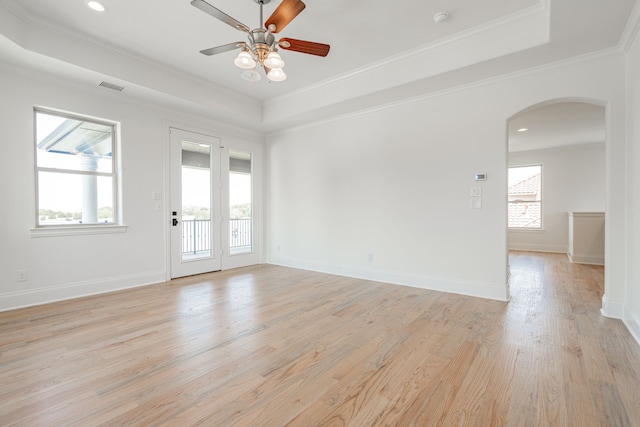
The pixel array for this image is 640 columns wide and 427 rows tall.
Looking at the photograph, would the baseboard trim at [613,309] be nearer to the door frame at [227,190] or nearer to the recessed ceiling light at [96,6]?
the door frame at [227,190]

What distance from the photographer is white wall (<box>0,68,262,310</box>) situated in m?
3.40

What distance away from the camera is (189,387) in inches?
74.5

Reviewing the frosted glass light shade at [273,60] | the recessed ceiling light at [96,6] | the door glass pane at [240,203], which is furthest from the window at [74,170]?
the frosted glass light shade at [273,60]

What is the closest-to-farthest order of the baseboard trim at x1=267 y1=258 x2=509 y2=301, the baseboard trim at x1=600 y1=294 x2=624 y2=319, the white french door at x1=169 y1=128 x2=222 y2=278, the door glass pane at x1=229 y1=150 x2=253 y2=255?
the baseboard trim at x1=600 y1=294 x2=624 y2=319 < the baseboard trim at x1=267 y1=258 x2=509 y2=301 < the white french door at x1=169 y1=128 x2=222 y2=278 < the door glass pane at x1=229 y1=150 x2=253 y2=255

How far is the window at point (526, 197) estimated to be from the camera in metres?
8.33

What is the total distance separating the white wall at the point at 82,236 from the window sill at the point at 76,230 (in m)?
0.05

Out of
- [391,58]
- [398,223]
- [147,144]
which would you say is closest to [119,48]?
[147,144]

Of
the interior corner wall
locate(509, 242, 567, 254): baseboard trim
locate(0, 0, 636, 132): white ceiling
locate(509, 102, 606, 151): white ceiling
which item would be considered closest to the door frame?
the interior corner wall

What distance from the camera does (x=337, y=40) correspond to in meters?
3.49

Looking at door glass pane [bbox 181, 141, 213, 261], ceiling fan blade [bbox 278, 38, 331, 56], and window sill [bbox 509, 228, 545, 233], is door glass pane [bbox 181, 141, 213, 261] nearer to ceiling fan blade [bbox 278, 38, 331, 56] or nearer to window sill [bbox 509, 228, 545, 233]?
ceiling fan blade [bbox 278, 38, 331, 56]

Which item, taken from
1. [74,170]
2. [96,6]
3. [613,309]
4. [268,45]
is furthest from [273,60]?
[613,309]

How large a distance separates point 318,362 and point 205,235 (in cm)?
395

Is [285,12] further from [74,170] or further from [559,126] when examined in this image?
[559,126]

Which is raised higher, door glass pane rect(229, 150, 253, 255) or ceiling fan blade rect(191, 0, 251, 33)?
ceiling fan blade rect(191, 0, 251, 33)
